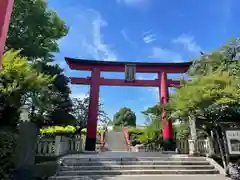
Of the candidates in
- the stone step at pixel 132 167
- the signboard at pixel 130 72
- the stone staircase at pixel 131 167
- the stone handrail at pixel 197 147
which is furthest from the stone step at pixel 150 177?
the signboard at pixel 130 72

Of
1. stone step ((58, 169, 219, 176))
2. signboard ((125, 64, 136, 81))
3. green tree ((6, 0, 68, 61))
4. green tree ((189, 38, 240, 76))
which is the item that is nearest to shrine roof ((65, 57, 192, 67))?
signboard ((125, 64, 136, 81))

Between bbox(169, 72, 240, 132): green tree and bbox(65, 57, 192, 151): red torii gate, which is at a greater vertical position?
bbox(65, 57, 192, 151): red torii gate

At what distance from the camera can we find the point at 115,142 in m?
20.9

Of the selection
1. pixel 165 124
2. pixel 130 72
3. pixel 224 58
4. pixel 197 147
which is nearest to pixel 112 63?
pixel 130 72

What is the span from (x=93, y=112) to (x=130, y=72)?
12.2 ft

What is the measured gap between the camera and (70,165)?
24.7ft

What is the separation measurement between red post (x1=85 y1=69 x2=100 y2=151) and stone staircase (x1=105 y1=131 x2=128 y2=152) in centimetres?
537

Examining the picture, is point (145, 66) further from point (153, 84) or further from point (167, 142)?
point (167, 142)

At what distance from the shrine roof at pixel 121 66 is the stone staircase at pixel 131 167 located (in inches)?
300

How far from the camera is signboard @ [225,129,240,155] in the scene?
7277 mm

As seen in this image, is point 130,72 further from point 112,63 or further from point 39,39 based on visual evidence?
point 39,39

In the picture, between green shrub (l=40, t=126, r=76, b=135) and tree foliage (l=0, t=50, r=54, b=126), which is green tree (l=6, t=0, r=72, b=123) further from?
tree foliage (l=0, t=50, r=54, b=126)

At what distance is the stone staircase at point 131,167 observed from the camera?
7.03 metres

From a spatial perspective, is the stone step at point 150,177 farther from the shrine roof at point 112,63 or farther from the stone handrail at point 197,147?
the shrine roof at point 112,63
